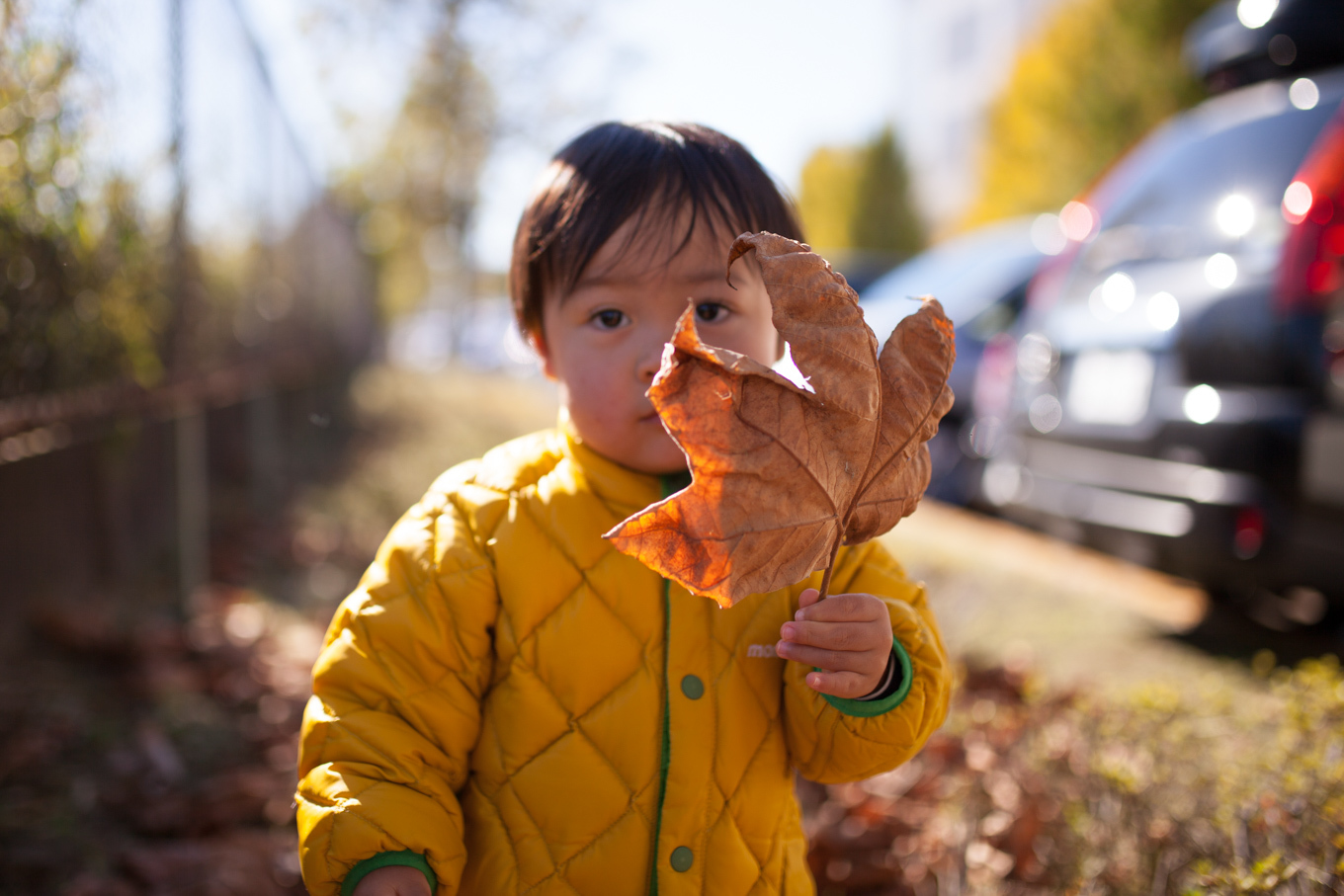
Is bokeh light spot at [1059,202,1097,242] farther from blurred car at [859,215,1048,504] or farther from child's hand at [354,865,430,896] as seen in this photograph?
child's hand at [354,865,430,896]

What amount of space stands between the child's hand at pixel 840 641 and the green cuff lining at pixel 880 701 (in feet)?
0.12

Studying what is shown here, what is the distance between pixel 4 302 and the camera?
2.27 meters

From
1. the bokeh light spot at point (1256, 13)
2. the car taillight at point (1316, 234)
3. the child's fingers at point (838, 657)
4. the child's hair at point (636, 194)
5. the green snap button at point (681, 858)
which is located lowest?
the green snap button at point (681, 858)

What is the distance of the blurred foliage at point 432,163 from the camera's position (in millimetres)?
10336

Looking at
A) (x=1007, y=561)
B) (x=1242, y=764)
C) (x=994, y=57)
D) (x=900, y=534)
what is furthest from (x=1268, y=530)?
(x=994, y=57)

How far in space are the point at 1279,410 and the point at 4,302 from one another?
143 inches

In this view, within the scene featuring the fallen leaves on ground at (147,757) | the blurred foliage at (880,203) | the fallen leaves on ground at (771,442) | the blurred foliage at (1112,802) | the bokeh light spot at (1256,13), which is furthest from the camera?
the blurred foliage at (880,203)

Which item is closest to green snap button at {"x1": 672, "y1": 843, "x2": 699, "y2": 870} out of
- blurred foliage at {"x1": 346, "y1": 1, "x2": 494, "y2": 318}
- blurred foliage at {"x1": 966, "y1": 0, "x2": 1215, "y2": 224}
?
blurred foliage at {"x1": 346, "y1": 1, "x2": 494, "y2": 318}

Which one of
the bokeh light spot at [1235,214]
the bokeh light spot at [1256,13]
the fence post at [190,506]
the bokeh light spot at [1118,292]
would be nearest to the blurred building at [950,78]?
the bokeh light spot at [1256,13]

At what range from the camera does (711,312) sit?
53.4 inches

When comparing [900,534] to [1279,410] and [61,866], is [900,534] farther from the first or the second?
[61,866]

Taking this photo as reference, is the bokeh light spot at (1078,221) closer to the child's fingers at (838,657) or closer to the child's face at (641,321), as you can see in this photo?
the child's face at (641,321)

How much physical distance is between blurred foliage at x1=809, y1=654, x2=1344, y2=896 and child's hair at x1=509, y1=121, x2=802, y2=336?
48.3 inches

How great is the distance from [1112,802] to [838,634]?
3.72 ft
